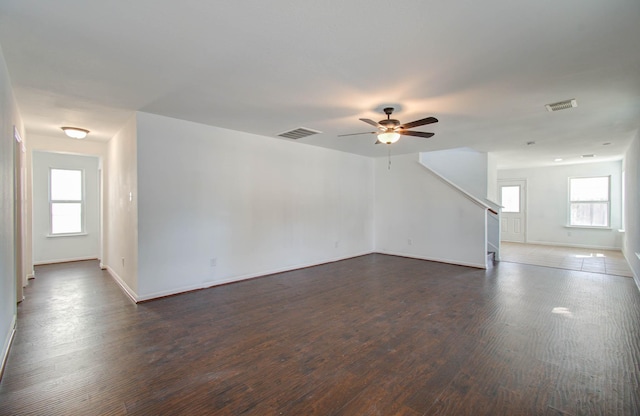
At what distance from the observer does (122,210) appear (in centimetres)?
466

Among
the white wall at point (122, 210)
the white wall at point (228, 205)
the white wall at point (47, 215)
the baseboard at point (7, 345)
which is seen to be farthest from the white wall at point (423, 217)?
the white wall at point (47, 215)

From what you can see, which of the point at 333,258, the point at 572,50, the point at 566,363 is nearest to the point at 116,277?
the point at 333,258

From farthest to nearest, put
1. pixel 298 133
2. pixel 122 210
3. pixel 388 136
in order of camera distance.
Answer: pixel 298 133, pixel 122 210, pixel 388 136

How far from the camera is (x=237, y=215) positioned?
4941 mm

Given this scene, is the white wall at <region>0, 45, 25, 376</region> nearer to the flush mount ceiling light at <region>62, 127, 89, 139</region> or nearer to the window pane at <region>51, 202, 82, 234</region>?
the flush mount ceiling light at <region>62, 127, 89, 139</region>

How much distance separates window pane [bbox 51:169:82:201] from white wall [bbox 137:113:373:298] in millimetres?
4384

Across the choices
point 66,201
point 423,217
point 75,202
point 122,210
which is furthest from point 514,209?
point 66,201

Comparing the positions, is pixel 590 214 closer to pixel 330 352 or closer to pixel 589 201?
pixel 589 201

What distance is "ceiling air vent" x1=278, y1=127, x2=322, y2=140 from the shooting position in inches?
191

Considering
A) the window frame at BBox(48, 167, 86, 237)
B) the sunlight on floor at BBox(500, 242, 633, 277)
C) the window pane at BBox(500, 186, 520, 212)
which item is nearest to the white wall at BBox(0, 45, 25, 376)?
the window frame at BBox(48, 167, 86, 237)

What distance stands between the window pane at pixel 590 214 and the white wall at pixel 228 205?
726 centimetres

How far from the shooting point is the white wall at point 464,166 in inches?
278

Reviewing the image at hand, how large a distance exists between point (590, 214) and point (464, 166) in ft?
14.9

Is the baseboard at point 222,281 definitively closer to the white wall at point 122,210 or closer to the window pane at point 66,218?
the white wall at point 122,210
